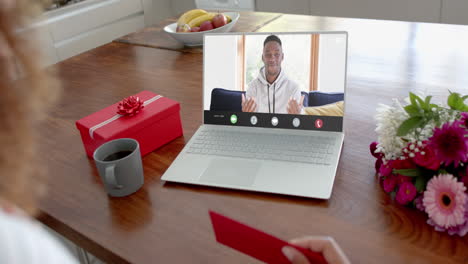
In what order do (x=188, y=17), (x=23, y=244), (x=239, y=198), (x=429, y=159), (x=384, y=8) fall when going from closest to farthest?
(x=23, y=244) → (x=429, y=159) → (x=239, y=198) → (x=188, y=17) → (x=384, y=8)

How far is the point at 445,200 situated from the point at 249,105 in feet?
1.68

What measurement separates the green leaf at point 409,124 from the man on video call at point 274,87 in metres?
0.28

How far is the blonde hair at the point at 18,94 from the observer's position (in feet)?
1.43

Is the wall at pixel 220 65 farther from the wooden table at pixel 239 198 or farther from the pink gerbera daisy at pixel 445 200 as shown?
the pink gerbera daisy at pixel 445 200

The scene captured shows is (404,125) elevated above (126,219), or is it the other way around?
(404,125)

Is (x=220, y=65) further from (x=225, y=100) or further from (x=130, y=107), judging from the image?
(x=130, y=107)

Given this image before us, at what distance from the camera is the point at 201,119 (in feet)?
4.11

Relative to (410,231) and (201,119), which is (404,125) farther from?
(201,119)

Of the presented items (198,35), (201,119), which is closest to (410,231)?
(201,119)

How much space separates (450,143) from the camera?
77 centimetres

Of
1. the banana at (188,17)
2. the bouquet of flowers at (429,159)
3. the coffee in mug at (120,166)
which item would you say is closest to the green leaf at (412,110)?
the bouquet of flowers at (429,159)

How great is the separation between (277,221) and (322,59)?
0.42m

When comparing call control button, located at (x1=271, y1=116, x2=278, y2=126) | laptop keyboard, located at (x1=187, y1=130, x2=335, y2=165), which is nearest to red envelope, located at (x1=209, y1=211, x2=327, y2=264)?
laptop keyboard, located at (x1=187, y1=130, x2=335, y2=165)

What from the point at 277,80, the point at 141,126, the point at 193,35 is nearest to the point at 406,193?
the point at 277,80
